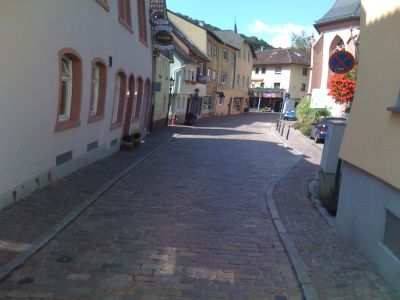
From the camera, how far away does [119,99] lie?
55.7ft

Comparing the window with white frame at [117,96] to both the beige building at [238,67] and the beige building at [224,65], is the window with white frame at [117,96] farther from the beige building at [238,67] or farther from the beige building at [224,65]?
the beige building at [238,67]

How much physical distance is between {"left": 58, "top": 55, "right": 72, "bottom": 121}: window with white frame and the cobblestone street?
2.22 m

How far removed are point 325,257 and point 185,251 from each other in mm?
1983

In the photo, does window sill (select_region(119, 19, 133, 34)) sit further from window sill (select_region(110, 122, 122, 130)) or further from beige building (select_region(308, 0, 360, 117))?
beige building (select_region(308, 0, 360, 117))

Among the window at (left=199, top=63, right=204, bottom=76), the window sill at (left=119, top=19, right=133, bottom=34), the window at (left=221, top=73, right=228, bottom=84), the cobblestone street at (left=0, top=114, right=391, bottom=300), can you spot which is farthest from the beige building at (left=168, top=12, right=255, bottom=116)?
the cobblestone street at (left=0, top=114, right=391, bottom=300)

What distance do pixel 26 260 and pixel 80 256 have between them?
67cm

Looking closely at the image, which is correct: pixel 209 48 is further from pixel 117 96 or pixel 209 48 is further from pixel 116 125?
pixel 116 125

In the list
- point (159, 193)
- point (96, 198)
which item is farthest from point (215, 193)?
point (96, 198)

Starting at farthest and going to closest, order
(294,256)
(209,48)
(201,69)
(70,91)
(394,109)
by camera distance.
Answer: (209,48) < (201,69) < (70,91) < (294,256) < (394,109)

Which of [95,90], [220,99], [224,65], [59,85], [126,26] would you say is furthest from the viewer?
[220,99]

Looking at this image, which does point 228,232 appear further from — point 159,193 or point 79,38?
point 79,38

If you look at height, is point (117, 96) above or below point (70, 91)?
below

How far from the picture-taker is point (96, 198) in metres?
9.38

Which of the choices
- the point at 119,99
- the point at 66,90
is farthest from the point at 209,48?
the point at 66,90
